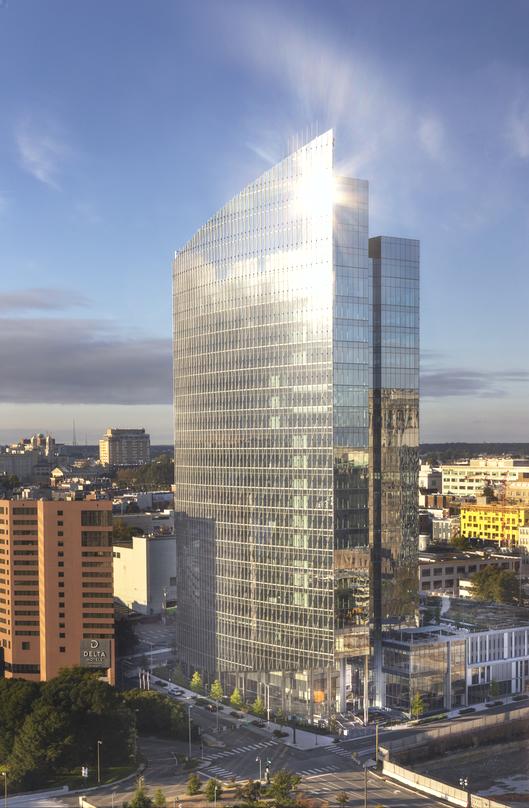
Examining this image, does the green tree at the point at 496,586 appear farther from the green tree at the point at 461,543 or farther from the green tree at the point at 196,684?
the green tree at the point at 196,684

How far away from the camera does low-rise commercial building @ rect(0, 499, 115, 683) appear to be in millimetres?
77375

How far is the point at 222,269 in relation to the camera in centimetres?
7794

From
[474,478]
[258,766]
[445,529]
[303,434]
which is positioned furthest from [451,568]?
[474,478]

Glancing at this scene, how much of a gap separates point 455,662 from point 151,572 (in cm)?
4498

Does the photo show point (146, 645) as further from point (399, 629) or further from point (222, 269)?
point (222, 269)

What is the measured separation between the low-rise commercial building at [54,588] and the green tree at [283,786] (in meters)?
28.3

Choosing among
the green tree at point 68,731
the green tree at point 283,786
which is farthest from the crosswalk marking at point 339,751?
the green tree at point 68,731

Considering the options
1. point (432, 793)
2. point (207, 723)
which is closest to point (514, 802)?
point (432, 793)

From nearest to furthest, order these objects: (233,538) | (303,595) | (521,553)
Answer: (303,595)
(233,538)
(521,553)

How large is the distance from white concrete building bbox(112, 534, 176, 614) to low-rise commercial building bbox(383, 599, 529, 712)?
127ft

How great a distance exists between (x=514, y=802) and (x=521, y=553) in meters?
77.1

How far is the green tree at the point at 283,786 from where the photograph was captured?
162 feet

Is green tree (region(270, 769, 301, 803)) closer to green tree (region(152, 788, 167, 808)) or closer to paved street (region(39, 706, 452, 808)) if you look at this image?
paved street (region(39, 706, 452, 808))

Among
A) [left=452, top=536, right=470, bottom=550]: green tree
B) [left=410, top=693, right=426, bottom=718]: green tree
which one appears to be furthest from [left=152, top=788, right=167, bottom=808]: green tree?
[left=452, top=536, right=470, bottom=550]: green tree
